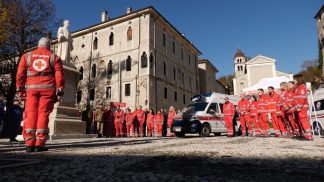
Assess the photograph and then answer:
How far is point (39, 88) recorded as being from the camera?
503cm

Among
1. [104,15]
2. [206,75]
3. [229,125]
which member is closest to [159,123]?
[229,125]

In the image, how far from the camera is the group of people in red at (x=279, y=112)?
822 cm

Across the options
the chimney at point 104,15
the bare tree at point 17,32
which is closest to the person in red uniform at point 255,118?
the bare tree at point 17,32

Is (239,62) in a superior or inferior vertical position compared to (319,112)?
superior

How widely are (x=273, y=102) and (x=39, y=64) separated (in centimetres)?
863

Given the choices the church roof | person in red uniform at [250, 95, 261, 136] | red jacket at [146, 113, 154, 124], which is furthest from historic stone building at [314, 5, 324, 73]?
person in red uniform at [250, 95, 261, 136]

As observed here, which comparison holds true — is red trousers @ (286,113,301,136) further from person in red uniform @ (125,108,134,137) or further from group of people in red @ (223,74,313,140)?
person in red uniform @ (125,108,134,137)

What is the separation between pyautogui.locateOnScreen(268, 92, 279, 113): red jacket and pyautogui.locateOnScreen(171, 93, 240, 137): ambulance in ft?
10.1

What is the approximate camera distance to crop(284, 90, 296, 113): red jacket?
856 cm

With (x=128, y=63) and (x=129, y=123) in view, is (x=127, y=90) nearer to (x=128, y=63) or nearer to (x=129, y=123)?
(x=128, y=63)

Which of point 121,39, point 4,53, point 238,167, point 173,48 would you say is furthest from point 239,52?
point 238,167

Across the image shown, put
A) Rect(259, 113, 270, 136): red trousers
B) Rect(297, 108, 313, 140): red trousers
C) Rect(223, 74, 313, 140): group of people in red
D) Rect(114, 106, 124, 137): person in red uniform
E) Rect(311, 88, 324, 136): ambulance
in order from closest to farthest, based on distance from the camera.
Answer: Rect(297, 108, 313, 140): red trousers
Rect(223, 74, 313, 140): group of people in red
Rect(259, 113, 270, 136): red trousers
Rect(311, 88, 324, 136): ambulance
Rect(114, 106, 124, 137): person in red uniform

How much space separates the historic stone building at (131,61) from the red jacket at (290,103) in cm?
2233

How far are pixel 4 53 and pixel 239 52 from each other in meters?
76.9
